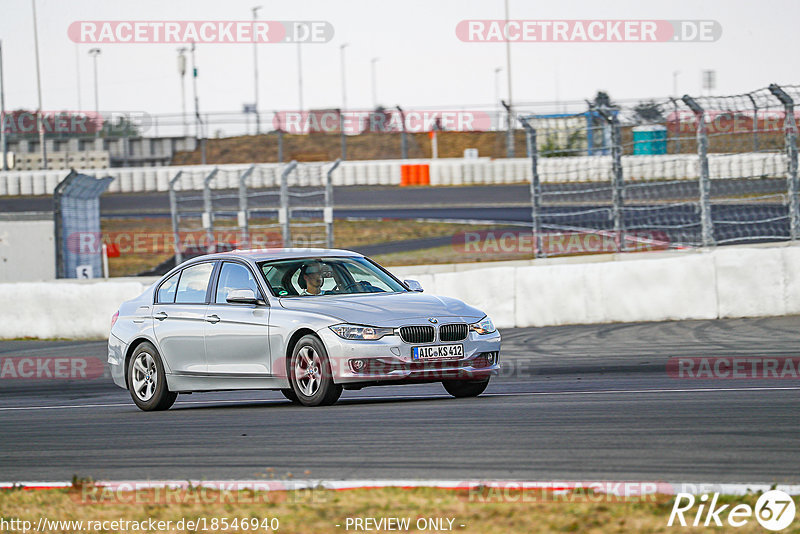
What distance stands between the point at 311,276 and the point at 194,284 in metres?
1.12

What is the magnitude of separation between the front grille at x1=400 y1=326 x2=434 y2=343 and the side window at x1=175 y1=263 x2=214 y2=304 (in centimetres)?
209

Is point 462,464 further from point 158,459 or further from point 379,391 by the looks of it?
point 379,391

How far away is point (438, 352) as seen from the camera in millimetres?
9523

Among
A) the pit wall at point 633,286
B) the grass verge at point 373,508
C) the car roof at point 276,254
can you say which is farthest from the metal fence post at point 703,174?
the grass verge at point 373,508

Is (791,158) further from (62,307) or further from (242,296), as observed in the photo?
(62,307)

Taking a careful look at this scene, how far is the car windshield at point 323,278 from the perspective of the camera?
10305 millimetres

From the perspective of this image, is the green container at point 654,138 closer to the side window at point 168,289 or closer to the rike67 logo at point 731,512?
the side window at point 168,289

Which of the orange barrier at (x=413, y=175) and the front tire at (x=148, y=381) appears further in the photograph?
the orange barrier at (x=413, y=175)

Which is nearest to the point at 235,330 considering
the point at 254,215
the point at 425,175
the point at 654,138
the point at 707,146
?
the point at 707,146

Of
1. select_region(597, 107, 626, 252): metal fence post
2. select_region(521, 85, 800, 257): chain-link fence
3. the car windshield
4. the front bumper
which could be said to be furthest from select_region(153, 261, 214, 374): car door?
select_region(597, 107, 626, 252): metal fence post

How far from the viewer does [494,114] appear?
36125 mm

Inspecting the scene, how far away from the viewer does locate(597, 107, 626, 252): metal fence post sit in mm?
17484

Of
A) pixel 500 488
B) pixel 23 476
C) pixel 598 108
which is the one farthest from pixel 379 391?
pixel 598 108

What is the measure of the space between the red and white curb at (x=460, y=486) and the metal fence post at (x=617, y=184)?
11845mm
